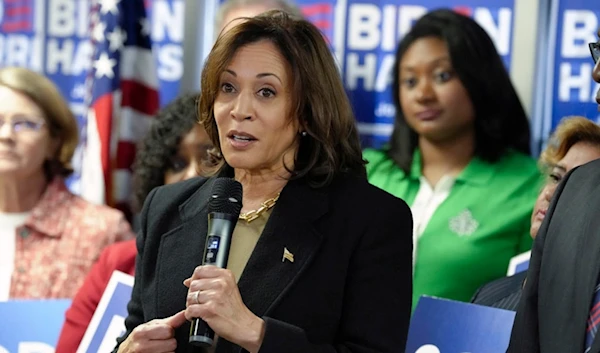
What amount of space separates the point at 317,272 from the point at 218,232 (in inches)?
13.1

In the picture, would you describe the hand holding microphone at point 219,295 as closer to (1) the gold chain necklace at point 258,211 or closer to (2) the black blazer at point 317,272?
(2) the black blazer at point 317,272

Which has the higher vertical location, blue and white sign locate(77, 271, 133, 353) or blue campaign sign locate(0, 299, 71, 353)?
blue and white sign locate(77, 271, 133, 353)

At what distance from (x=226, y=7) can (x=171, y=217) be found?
2.63 m

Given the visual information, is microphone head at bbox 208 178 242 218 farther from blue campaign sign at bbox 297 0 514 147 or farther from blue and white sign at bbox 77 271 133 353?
blue campaign sign at bbox 297 0 514 147

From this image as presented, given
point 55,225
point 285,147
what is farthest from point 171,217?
point 55,225

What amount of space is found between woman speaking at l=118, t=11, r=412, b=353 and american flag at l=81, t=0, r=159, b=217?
A: 2.80 m

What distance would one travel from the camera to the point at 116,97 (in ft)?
19.2

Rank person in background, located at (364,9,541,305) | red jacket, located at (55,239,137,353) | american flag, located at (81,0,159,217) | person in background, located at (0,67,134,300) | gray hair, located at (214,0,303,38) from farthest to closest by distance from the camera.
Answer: american flag, located at (81,0,159,217), gray hair, located at (214,0,303,38), person in background, located at (0,67,134,300), person in background, located at (364,9,541,305), red jacket, located at (55,239,137,353)

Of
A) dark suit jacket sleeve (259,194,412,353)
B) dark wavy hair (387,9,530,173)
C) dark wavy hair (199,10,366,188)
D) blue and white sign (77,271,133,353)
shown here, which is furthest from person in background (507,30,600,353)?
dark wavy hair (387,9,530,173)

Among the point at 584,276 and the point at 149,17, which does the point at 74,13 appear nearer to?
the point at 149,17

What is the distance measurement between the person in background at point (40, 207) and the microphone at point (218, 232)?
2.33 metres

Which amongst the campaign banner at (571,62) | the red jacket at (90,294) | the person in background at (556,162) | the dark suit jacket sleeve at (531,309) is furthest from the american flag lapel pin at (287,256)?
the campaign banner at (571,62)

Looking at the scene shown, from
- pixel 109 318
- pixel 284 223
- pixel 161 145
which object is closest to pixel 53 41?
pixel 161 145

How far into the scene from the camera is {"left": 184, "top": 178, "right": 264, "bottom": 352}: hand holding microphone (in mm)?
2371
